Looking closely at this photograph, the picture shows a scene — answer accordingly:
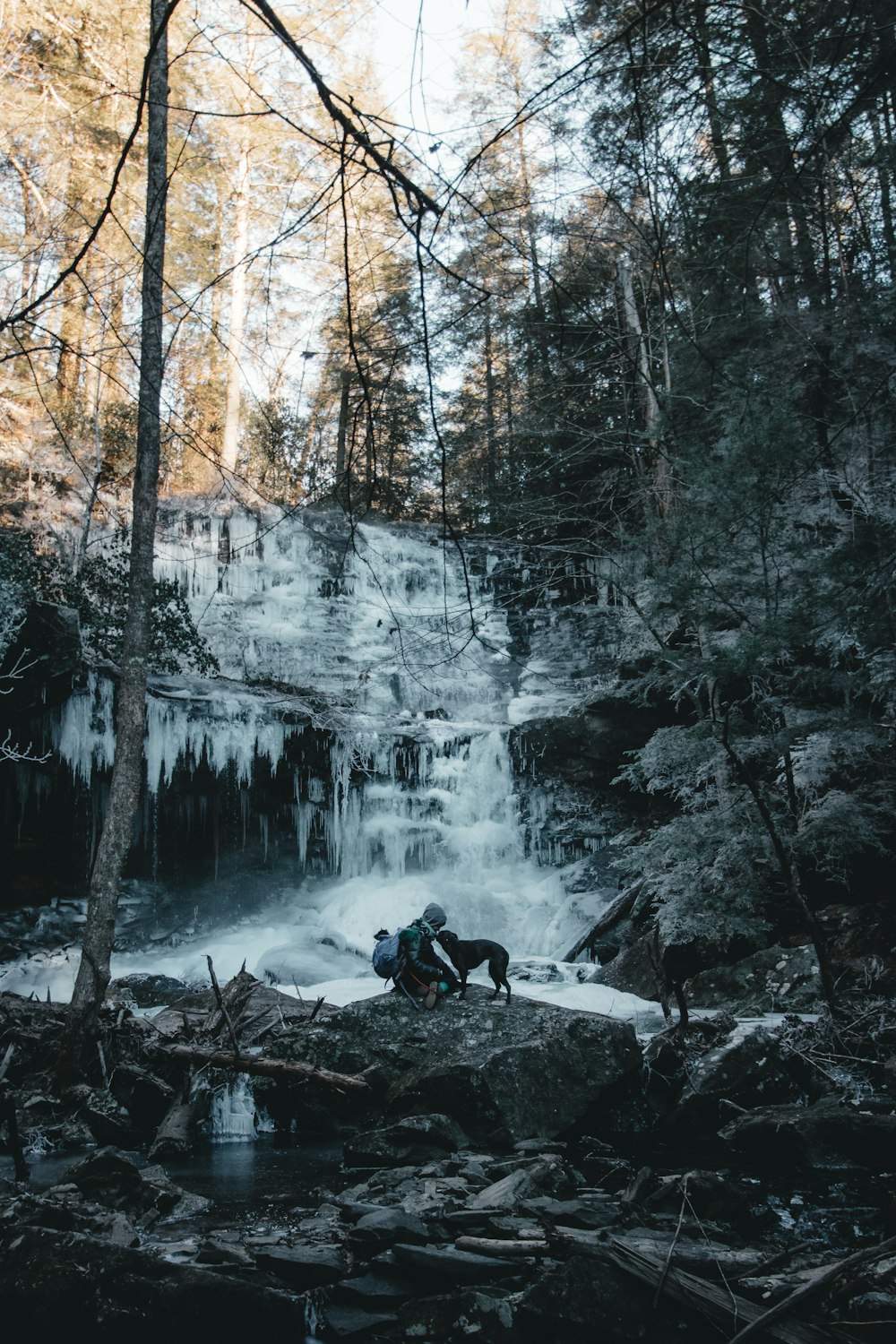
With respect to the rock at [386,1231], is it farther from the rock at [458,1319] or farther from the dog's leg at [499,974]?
the dog's leg at [499,974]

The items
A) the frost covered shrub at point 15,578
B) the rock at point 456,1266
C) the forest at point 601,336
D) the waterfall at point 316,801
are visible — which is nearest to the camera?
the forest at point 601,336

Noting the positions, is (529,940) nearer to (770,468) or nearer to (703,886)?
(703,886)

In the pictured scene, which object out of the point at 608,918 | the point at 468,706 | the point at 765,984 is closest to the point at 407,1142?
the point at 765,984

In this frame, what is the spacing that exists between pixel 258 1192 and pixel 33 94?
1544 cm

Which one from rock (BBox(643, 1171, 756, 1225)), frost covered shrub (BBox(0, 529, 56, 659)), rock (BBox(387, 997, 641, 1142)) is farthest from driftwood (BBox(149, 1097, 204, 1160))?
frost covered shrub (BBox(0, 529, 56, 659))

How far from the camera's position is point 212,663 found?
569 inches

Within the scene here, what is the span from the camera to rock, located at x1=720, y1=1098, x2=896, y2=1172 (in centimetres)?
493

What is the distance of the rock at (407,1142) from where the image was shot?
197 inches

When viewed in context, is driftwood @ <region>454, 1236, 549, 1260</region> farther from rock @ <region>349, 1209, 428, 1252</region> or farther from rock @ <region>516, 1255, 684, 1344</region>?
rock @ <region>516, 1255, 684, 1344</region>

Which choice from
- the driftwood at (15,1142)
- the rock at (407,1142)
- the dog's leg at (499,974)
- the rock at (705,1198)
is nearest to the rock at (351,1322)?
the rock at (705,1198)

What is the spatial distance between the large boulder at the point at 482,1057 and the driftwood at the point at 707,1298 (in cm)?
252

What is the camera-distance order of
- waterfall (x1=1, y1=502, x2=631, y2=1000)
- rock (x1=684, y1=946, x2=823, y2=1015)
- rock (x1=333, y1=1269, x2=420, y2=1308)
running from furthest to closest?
waterfall (x1=1, y1=502, x2=631, y2=1000), rock (x1=684, y1=946, x2=823, y2=1015), rock (x1=333, y1=1269, x2=420, y2=1308)

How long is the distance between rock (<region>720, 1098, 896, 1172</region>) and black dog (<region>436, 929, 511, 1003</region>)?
203 centimetres

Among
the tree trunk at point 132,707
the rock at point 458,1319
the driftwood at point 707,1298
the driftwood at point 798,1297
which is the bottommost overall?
the rock at point 458,1319
